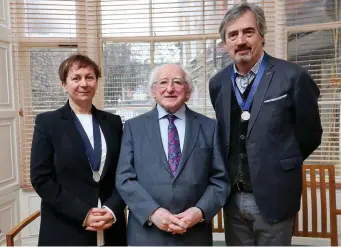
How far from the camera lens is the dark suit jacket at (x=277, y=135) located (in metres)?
1.40

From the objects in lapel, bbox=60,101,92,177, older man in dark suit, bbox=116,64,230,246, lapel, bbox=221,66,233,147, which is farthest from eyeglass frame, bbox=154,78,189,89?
lapel, bbox=60,101,92,177

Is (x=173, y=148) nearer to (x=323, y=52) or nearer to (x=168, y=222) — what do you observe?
(x=168, y=222)

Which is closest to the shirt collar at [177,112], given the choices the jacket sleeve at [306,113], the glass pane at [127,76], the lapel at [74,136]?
the lapel at [74,136]

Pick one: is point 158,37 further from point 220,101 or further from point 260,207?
point 260,207

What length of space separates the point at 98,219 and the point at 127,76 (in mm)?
1718

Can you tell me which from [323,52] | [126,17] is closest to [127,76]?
[126,17]

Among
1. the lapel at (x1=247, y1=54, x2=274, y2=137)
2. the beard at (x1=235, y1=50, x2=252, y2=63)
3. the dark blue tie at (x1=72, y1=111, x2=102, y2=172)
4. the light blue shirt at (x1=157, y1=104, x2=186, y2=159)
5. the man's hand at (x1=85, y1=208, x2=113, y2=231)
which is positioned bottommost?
the man's hand at (x1=85, y1=208, x2=113, y2=231)

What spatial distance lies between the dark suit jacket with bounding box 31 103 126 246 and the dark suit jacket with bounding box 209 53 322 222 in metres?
0.68

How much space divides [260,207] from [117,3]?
2.25 metres

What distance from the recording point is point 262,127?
4.60 ft

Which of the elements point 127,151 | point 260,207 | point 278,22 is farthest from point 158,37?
point 260,207

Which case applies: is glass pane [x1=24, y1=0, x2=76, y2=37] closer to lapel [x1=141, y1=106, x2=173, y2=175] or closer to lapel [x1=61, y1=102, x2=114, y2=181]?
lapel [x1=61, y1=102, x2=114, y2=181]

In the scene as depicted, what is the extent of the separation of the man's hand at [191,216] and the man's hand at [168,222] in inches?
0.7

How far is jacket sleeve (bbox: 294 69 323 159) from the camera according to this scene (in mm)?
1400
